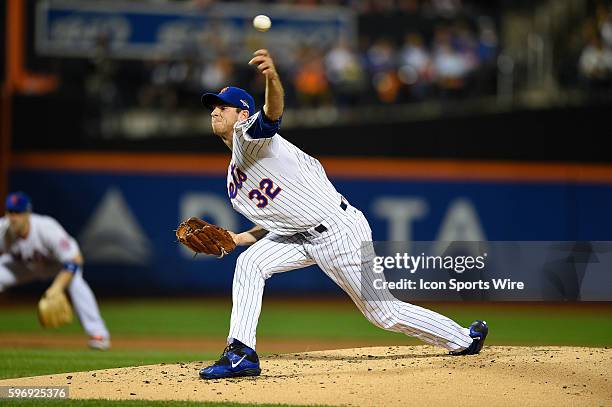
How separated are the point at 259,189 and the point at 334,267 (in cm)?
66

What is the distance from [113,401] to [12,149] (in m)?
9.13

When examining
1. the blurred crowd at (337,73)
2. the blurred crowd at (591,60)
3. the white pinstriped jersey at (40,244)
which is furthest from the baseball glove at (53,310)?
the blurred crowd at (591,60)

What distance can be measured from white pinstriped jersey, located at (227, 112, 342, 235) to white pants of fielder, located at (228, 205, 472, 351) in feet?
0.36

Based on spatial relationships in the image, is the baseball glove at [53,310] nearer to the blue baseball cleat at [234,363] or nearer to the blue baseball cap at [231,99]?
the blue baseball cleat at [234,363]

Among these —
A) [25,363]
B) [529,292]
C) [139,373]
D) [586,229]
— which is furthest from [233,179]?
[586,229]

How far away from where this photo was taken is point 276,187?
5770mm

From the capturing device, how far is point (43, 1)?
16.0m

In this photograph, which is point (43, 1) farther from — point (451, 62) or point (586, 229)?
point (586, 229)

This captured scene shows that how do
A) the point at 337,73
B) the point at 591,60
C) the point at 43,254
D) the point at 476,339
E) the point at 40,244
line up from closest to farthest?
the point at 476,339
the point at 40,244
the point at 43,254
the point at 591,60
the point at 337,73

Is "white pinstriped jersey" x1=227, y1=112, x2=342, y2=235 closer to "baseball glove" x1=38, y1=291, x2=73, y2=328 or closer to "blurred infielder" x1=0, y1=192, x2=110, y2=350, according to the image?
"baseball glove" x1=38, y1=291, x2=73, y2=328

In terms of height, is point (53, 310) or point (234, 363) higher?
point (234, 363)

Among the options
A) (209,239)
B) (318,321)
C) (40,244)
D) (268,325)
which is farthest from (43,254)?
(318,321)

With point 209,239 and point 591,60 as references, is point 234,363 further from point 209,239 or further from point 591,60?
point 591,60

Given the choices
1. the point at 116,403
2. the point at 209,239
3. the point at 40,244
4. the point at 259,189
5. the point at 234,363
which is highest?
the point at 259,189
